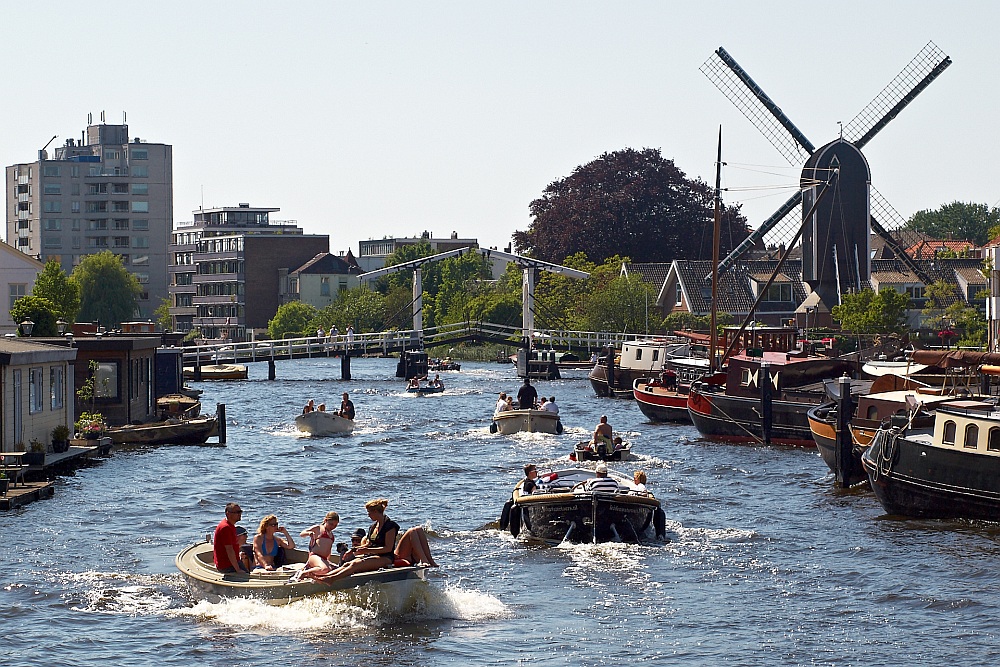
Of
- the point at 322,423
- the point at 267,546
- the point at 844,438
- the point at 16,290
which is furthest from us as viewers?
the point at 16,290

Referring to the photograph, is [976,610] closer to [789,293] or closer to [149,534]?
[149,534]

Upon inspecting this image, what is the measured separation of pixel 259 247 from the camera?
196625 mm

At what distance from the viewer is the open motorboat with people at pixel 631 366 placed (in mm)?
89562

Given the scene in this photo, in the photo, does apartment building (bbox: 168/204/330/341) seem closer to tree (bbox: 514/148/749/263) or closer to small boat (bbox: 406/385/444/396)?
tree (bbox: 514/148/749/263)

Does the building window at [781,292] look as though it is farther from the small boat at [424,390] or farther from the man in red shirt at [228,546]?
the man in red shirt at [228,546]

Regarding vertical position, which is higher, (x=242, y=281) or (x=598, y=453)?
(x=242, y=281)

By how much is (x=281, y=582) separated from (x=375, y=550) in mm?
1871

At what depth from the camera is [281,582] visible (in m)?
26.1

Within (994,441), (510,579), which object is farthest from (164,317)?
(510,579)

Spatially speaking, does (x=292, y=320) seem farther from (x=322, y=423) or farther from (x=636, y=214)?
(x=322, y=423)

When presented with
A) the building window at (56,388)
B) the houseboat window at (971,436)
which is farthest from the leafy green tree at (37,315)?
the houseboat window at (971,436)

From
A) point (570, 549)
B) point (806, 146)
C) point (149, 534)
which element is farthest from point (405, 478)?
point (806, 146)

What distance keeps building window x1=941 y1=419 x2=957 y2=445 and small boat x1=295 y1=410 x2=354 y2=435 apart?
1295 inches

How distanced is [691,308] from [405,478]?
248ft
